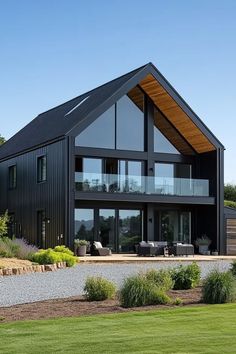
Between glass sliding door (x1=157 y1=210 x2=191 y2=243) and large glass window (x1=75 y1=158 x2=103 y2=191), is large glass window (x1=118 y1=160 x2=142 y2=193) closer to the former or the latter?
large glass window (x1=75 y1=158 x2=103 y2=191)

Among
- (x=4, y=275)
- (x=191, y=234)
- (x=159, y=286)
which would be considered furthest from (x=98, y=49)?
(x=191, y=234)

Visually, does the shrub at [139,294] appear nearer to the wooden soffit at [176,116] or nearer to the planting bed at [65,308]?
the planting bed at [65,308]

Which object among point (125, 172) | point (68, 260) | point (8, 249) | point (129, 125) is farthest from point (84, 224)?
point (68, 260)

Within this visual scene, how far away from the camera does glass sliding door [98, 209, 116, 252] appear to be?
27547 millimetres

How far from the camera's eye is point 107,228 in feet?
90.8

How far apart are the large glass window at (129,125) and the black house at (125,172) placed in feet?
0.16

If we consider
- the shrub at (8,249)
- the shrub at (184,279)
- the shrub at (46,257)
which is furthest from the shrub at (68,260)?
the shrub at (184,279)

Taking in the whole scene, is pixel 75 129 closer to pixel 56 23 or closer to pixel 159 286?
pixel 56 23

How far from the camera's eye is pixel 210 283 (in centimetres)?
996

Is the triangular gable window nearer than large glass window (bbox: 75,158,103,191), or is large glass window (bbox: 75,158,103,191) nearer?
large glass window (bbox: 75,158,103,191)

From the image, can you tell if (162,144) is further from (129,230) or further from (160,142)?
(129,230)

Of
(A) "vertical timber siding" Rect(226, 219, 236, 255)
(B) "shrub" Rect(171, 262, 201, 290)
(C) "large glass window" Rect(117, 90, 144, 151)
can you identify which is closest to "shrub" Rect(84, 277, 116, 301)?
(B) "shrub" Rect(171, 262, 201, 290)

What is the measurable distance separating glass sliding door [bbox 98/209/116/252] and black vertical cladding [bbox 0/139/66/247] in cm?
222

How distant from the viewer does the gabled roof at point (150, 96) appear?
87.5 feet
